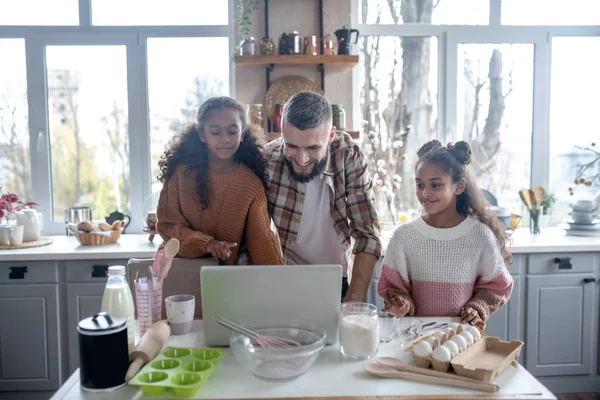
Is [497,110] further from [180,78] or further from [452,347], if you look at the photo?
[452,347]

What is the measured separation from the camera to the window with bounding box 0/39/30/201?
3186 mm

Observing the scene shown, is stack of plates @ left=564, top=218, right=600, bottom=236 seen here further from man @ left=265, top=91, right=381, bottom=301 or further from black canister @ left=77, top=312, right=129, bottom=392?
black canister @ left=77, top=312, right=129, bottom=392

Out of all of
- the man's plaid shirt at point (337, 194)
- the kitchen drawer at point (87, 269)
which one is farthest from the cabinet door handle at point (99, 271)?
the man's plaid shirt at point (337, 194)

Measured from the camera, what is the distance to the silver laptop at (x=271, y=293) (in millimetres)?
1219

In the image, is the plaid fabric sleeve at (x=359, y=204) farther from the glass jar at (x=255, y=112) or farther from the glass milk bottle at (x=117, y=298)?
the glass jar at (x=255, y=112)

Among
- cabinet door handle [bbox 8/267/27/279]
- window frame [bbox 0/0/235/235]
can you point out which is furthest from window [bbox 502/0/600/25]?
cabinet door handle [bbox 8/267/27/279]

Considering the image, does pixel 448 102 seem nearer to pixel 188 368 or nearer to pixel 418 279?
pixel 418 279

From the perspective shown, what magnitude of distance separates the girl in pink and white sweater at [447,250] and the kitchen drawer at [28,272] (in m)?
1.68

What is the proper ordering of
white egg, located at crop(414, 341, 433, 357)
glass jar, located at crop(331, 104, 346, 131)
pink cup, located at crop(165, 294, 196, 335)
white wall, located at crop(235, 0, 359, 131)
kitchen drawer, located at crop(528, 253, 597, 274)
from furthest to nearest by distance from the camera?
white wall, located at crop(235, 0, 359, 131)
glass jar, located at crop(331, 104, 346, 131)
kitchen drawer, located at crop(528, 253, 597, 274)
pink cup, located at crop(165, 294, 196, 335)
white egg, located at crop(414, 341, 433, 357)

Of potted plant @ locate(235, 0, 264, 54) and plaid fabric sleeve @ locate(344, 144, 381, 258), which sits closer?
plaid fabric sleeve @ locate(344, 144, 381, 258)

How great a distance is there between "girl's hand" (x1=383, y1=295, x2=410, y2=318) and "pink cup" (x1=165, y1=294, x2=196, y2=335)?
57 centimetres

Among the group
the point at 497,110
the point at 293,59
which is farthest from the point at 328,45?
the point at 497,110

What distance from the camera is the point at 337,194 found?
1.85m

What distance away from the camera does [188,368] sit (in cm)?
113
